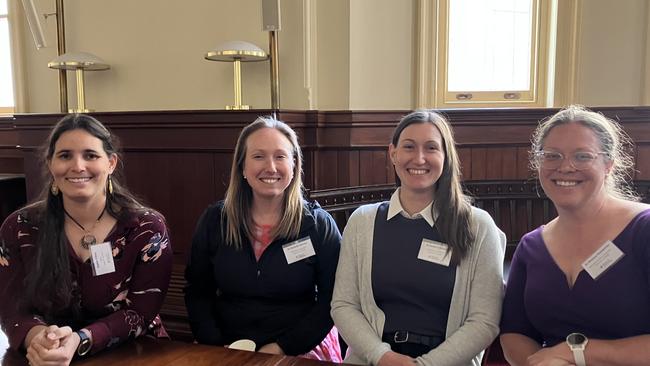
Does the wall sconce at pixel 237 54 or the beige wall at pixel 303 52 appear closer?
the wall sconce at pixel 237 54

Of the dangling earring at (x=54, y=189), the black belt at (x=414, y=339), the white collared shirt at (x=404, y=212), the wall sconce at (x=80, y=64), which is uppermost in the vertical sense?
the wall sconce at (x=80, y=64)

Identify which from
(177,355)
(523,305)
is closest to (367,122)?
(523,305)

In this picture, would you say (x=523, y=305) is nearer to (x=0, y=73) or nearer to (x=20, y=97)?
(x=20, y=97)

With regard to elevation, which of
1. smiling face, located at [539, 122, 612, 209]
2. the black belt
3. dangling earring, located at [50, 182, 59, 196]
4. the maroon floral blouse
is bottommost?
the black belt

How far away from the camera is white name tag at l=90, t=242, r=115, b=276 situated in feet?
5.08

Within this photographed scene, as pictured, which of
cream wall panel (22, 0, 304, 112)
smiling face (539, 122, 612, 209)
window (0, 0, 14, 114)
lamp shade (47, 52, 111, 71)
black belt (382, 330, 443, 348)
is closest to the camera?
smiling face (539, 122, 612, 209)

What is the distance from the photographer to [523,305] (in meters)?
1.50

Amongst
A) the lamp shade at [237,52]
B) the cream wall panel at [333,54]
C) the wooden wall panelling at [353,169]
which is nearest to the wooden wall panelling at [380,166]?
the wooden wall panelling at [353,169]

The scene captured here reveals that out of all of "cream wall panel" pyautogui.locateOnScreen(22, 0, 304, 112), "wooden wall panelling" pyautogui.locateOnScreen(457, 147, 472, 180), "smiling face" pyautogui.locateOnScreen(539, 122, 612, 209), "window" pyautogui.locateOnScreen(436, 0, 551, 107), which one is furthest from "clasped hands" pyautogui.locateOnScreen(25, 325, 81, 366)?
"window" pyautogui.locateOnScreen(436, 0, 551, 107)

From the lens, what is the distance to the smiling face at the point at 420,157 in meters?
1.65

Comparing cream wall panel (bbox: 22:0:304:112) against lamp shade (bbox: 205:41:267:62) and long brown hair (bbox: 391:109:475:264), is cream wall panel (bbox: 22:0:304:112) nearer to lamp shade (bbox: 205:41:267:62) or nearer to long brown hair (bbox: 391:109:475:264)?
lamp shade (bbox: 205:41:267:62)

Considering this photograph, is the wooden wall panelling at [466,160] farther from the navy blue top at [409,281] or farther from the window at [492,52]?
the navy blue top at [409,281]

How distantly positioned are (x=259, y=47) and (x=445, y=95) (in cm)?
129

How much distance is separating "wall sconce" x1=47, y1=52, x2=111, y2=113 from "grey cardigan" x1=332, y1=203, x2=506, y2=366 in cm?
257
